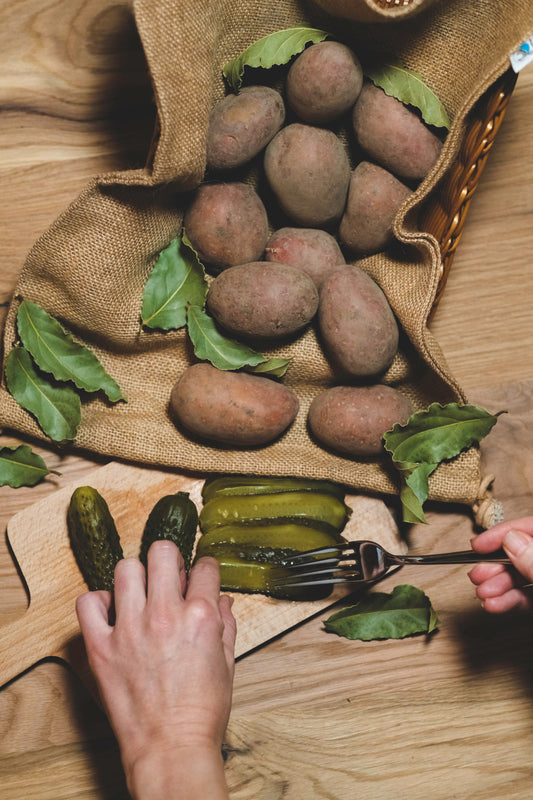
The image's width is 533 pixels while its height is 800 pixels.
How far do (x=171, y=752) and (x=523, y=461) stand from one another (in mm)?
738

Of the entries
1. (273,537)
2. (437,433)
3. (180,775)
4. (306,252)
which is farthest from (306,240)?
(180,775)

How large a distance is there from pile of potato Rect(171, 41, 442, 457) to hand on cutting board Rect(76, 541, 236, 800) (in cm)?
27

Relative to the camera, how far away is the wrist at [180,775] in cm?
Result: 85

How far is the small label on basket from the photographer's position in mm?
967

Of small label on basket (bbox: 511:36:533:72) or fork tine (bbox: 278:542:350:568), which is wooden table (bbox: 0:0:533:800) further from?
small label on basket (bbox: 511:36:533:72)

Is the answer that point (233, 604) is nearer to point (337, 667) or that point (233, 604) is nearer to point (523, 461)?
point (337, 667)

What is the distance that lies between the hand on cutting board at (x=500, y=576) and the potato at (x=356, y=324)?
298 millimetres

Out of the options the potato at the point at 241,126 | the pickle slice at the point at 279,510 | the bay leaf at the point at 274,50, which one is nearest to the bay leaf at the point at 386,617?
the pickle slice at the point at 279,510

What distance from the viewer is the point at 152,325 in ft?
3.66

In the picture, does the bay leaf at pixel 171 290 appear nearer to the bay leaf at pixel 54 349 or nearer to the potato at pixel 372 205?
the bay leaf at pixel 54 349

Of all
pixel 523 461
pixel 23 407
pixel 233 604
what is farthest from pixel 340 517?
pixel 23 407

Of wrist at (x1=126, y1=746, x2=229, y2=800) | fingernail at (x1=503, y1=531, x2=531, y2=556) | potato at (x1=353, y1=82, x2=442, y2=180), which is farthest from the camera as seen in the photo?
potato at (x1=353, y1=82, x2=442, y2=180)

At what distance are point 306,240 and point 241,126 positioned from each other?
0.20m

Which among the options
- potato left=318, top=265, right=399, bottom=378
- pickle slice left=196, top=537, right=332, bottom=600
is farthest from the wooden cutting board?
potato left=318, top=265, right=399, bottom=378
